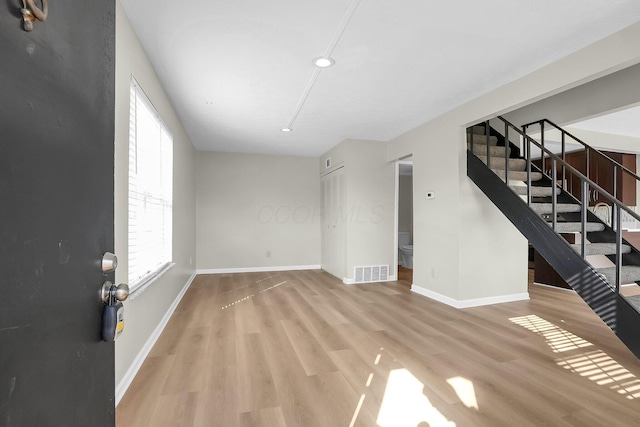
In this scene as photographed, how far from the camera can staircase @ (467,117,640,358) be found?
239cm

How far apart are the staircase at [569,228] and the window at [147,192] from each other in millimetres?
3582

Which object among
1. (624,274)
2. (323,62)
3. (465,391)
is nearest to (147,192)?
(323,62)

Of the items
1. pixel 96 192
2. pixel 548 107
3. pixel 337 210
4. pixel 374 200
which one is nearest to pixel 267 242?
pixel 337 210

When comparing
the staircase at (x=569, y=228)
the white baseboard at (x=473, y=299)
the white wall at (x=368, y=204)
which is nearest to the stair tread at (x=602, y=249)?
the staircase at (x=569, y=228)

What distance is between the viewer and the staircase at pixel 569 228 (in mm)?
2395

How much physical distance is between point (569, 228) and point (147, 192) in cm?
404

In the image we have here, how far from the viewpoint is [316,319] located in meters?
3.47

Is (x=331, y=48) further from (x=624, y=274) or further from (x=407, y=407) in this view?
(x=624, y=274)

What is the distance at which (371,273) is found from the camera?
5496 mm

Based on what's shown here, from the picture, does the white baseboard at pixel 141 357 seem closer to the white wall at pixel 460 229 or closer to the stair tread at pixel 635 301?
the white wall at pixel 460 229

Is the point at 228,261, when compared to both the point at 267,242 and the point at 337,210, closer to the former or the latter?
the point at 267,242

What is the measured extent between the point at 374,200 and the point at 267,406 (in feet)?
13.6

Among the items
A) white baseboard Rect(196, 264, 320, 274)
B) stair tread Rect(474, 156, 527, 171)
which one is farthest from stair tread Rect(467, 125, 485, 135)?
white baseboard Rect(196, 264, 320, 274)

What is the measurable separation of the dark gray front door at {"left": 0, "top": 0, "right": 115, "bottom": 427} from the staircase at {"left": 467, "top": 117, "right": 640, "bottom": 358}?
10.5 feet
